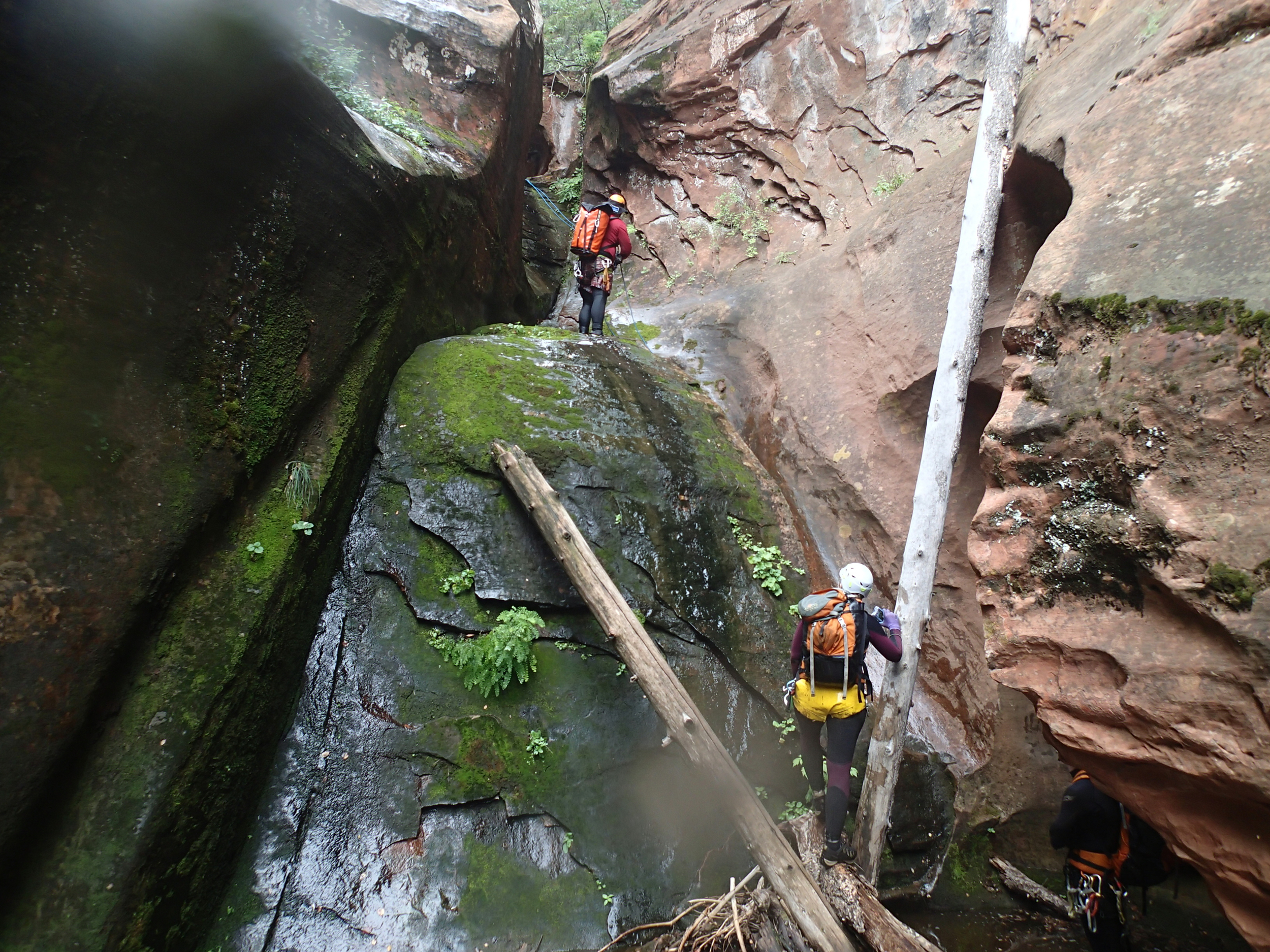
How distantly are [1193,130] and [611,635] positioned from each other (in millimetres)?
5082

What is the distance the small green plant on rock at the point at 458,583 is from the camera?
5.33 m

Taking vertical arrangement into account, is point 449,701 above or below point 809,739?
below

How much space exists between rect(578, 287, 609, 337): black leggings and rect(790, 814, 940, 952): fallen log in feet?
23.4

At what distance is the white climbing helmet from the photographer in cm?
443

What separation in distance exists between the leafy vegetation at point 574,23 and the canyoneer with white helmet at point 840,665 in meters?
20.8

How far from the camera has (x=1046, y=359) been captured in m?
3.83

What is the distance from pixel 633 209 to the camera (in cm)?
1324

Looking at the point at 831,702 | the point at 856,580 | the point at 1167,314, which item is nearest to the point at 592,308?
the point at 856,580

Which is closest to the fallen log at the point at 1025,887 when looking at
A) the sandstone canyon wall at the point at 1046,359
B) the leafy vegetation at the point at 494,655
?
the sandstone canyon wall at the point at 1046,359

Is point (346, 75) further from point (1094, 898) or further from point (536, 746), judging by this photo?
point (1094, 898)

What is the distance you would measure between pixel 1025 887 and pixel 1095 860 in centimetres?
112

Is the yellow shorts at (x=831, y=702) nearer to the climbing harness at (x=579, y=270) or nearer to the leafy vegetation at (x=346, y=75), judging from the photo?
the climbing harness at (x=579, y=270)

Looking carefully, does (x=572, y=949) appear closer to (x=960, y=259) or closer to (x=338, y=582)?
(x=338, y=582)

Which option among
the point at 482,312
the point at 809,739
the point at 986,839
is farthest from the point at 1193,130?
the point at 482,312
